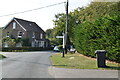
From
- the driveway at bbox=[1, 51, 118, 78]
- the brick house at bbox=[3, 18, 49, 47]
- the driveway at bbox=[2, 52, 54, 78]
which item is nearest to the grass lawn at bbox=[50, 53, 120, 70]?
the driveway at bbox=[2, 52, 54, 78]

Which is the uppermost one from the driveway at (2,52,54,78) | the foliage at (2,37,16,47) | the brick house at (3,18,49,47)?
the brick house at (3,18,49,47)

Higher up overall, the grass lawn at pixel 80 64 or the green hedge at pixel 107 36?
the green hedge at pixel 107 36

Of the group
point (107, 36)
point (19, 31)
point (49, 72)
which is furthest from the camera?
point (19, 31)

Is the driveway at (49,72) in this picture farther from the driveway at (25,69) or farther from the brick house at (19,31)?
the brick house at (19,31)

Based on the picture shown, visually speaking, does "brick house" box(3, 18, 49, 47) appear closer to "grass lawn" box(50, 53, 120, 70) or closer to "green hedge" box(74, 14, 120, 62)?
"grass lawn" box(50, 53, 120, 70)

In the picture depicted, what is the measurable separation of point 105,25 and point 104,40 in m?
1.15

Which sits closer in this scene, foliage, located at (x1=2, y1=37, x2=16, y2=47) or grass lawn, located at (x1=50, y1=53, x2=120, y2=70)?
grass lawn, located at (x1=50, y1=53, x2=120, y2=70)

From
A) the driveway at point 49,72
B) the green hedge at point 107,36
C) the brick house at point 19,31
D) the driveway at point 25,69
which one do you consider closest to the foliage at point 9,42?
the brick house at point 19,31

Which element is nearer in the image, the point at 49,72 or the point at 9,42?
the point at 49,72

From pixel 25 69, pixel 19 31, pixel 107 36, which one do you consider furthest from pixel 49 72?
pixel 19 31

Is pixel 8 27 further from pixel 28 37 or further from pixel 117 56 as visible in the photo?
pixel 117 56

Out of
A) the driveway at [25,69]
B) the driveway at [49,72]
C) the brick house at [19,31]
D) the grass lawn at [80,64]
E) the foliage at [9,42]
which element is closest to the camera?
the driveway at [49,72]

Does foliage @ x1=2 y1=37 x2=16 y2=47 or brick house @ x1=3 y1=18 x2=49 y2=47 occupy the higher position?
brick house @ x1=3 y1=18 x2=49 y2=47

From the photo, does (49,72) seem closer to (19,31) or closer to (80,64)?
(80,64)
